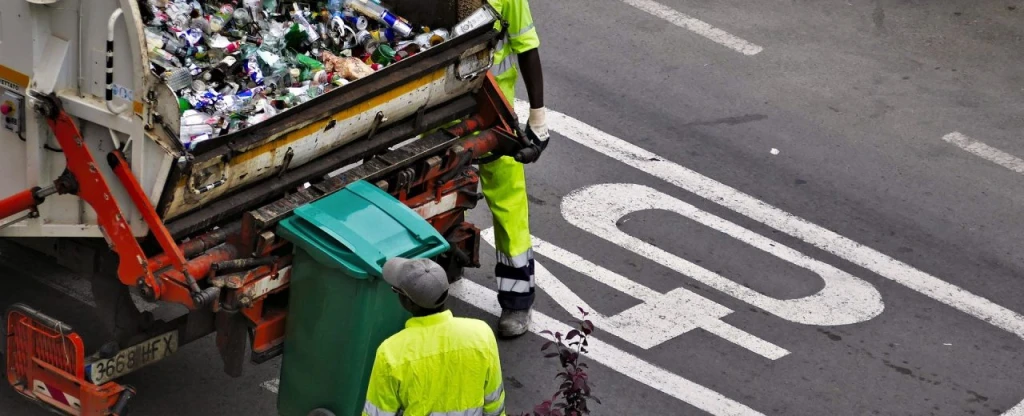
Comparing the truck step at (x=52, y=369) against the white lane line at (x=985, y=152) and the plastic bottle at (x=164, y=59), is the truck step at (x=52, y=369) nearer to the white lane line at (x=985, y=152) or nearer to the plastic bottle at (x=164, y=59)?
the plastic bottle at (x=164, y=59)

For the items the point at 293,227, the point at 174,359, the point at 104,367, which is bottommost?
the point at 174,359

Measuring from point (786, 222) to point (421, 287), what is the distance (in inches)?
170

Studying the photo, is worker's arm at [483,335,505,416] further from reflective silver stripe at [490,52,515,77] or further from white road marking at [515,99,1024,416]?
white road marking at [515,99,1024,416]

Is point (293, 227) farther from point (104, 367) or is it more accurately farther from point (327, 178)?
point (104, 367)

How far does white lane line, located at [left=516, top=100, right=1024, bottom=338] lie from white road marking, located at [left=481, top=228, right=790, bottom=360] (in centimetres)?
101

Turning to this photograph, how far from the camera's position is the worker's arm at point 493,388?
17.1 feet

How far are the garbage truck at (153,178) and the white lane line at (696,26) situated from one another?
4284 mm

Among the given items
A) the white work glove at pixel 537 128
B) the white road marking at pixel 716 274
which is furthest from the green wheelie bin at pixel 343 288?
the white road marking at pixel 716 274

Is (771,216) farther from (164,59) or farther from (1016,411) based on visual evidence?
(164,59)

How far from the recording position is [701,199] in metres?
9.13

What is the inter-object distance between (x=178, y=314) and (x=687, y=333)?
2526mm

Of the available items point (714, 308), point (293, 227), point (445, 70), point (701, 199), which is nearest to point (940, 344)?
point (714, 308)

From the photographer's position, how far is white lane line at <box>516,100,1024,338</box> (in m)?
8.34

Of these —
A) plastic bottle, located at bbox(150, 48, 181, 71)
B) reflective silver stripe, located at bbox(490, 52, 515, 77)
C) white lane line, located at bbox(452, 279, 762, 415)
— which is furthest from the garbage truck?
white lane line, located at bbox(452, 279, 762, 415)
